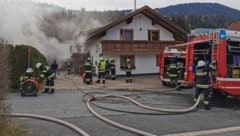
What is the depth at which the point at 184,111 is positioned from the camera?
1179 cm

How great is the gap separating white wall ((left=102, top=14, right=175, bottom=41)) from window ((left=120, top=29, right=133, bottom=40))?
26cm

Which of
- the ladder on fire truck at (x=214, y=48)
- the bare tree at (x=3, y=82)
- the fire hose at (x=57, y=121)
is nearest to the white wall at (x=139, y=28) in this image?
the ladder on fire truck at (x=214, y=48)

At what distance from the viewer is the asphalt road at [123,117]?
910 centimetres

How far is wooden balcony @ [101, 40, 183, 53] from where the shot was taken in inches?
1281

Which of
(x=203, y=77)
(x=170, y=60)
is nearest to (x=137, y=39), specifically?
(x=170, y=60)

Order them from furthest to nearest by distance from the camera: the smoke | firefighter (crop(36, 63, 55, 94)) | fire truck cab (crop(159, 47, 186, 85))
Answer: the smoke < fire truck cab (crop(159, 47, 186, 85)) < firefighter (crop(36, 63, 55, 94))

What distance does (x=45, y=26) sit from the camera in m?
45.0

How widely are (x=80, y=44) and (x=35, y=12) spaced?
625 centimetres

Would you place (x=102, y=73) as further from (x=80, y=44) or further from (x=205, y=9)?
(x=205, y=9)

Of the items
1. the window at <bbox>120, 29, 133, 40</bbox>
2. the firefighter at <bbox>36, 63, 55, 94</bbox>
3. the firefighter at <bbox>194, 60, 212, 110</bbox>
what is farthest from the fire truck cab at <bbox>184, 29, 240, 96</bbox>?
the window at <bbox>120, 29, 133, 40</bbox>

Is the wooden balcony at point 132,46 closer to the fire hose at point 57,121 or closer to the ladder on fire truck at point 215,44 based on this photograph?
the ladder on fire truck at point 215,44

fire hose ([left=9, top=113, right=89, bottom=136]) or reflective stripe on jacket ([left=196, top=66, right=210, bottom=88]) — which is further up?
reflective stripe on jacket ([left=196, top=66, right=210, bottom=88])

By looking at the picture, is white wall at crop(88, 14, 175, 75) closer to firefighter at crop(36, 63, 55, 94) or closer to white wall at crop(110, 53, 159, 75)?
white wall at crop(110, 53, 159, 75)

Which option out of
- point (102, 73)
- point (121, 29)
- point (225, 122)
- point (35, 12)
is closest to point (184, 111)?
point (225, 122)
